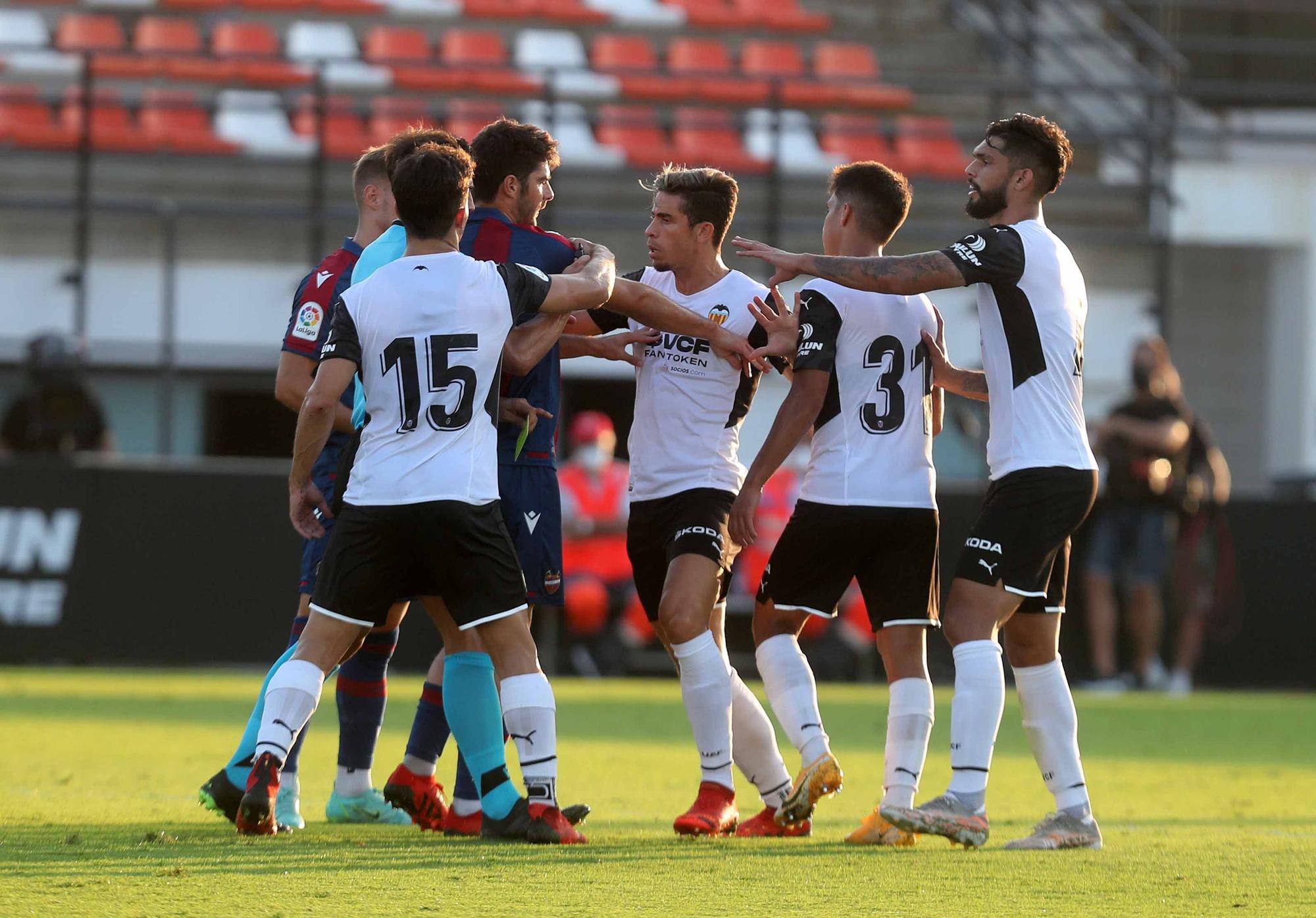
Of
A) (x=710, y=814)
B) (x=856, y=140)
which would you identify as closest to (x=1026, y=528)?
(x=710, y=814)

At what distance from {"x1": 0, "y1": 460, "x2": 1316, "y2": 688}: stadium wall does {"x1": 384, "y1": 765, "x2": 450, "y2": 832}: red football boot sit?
22.4 ft

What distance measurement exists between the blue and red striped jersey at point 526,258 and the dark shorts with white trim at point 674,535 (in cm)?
39

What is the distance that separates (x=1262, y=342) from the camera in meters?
19.8

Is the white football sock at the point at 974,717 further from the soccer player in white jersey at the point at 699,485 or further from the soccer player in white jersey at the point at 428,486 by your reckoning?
the soccer player in white jersey at the point at 428,486

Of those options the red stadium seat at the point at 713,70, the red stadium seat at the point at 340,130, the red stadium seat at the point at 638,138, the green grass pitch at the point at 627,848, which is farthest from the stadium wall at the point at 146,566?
the red stadium seat at the point at 713,70

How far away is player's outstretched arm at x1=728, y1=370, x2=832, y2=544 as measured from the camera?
5574 millimetres

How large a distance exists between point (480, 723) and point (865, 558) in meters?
1.34

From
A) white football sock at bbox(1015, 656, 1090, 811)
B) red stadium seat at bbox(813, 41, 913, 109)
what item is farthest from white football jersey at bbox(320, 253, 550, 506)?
red stadium seat at bbox(813, 41, 913, 109)

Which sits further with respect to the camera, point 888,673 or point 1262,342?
point 1262,342

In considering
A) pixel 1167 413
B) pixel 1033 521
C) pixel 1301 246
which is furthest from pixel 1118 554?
pixel 1033 521

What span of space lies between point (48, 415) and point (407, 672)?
Result: 11.0ft

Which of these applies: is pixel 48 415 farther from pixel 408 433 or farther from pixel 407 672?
pixel 408 433

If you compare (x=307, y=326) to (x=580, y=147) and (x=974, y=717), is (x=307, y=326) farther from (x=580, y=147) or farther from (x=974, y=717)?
(x=580, y=147)

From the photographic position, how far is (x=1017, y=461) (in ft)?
18.1
